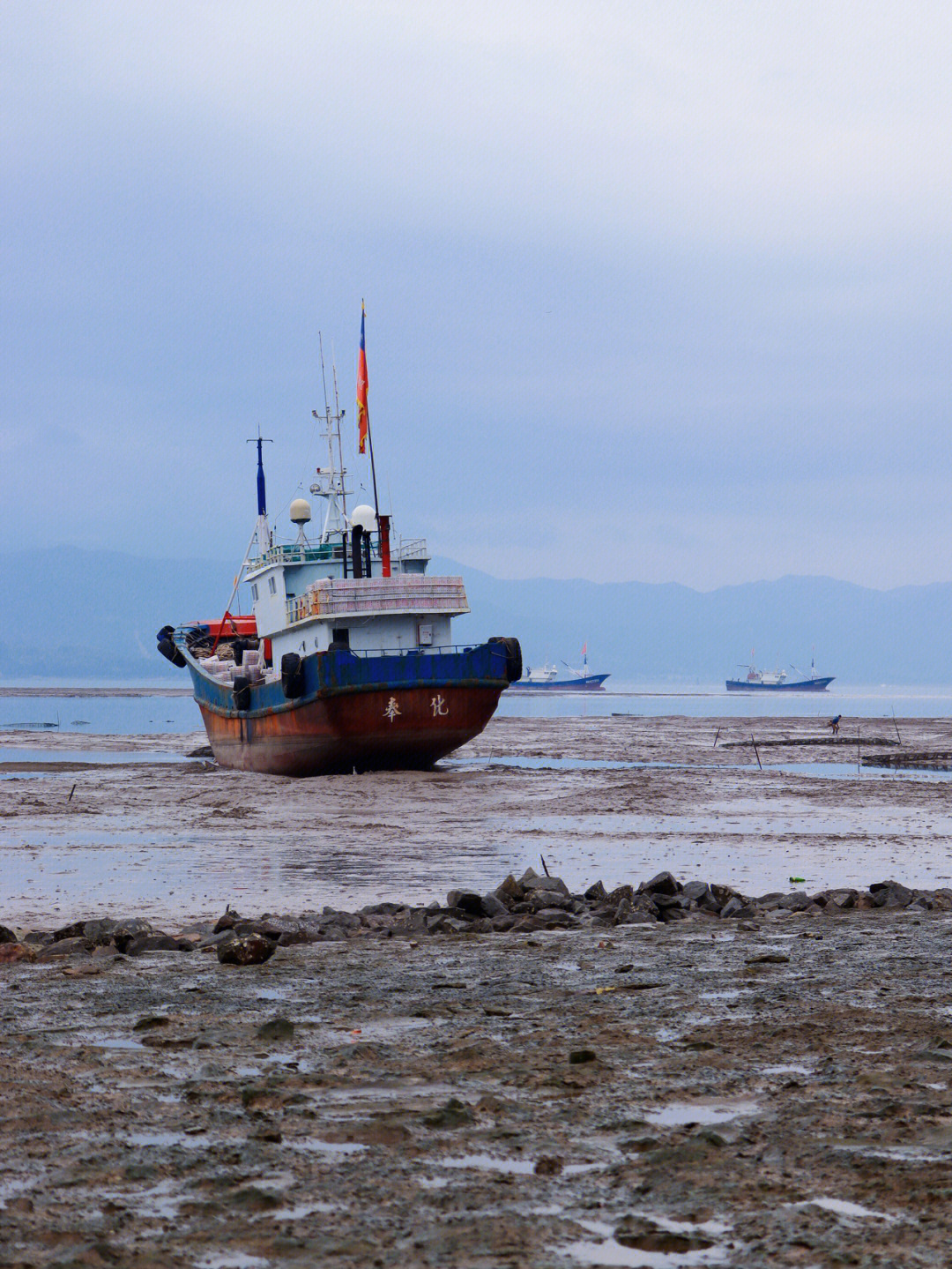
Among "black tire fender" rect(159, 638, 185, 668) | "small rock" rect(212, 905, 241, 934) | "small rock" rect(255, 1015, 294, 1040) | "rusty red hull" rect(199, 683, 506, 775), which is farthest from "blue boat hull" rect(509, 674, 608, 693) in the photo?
"small rock" rect(255, 1015, 294, 1040)

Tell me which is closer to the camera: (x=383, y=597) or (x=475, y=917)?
(x=475, y=917)

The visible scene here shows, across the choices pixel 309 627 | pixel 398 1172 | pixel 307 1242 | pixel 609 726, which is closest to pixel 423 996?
pixel 398 1172

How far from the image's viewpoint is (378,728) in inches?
Result: 1232

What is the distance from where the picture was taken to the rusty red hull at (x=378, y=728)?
102 ft

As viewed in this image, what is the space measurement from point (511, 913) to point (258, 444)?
4112 centimetres

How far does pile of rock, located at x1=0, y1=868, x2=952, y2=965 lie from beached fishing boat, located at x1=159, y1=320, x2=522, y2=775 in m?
17.8

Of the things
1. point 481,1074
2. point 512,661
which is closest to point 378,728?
point 512,661

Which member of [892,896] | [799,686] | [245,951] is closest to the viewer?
[245,951]

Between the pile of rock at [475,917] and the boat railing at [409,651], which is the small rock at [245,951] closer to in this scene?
the pile of rock at [475,917]

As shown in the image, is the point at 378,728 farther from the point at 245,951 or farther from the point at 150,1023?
the point at 150,1023

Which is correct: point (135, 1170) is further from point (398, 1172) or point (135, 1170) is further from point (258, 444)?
point (258, 444)

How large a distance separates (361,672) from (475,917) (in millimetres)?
19096

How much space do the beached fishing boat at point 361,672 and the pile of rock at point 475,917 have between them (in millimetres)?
17755

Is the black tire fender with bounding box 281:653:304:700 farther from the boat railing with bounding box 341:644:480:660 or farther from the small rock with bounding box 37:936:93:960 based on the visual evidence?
the small rock with bounding box 37:936:93:960
